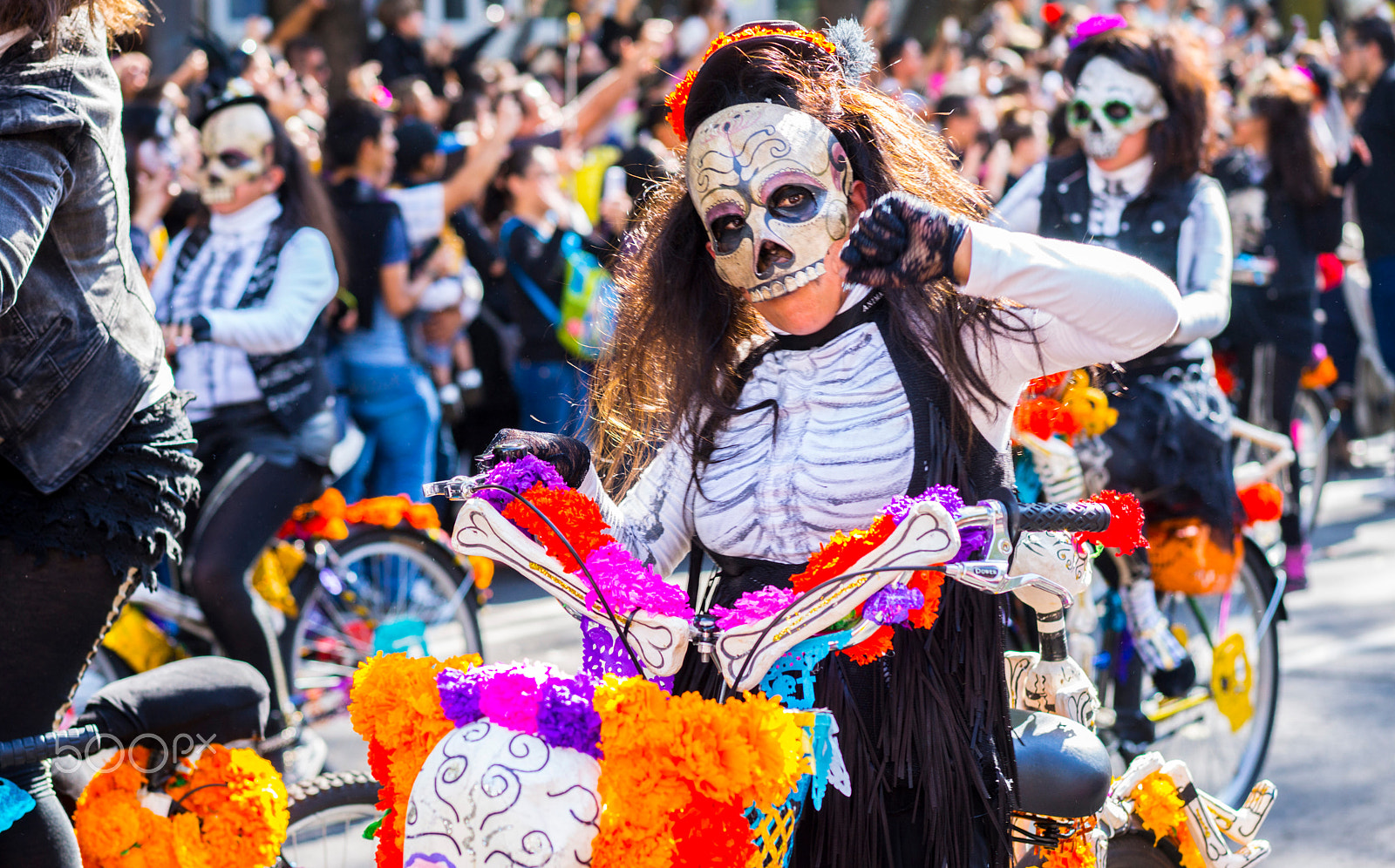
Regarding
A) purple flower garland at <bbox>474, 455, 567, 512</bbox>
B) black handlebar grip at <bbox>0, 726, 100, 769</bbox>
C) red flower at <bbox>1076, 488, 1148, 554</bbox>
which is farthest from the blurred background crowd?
black handlebar grip at <bbox>0, 726, 100, 769</bbox>

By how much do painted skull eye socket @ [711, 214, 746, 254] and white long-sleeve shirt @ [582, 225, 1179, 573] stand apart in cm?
20

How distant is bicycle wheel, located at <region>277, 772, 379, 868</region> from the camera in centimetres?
281

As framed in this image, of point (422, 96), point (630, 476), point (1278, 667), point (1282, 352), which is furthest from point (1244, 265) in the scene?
point (630, 476)

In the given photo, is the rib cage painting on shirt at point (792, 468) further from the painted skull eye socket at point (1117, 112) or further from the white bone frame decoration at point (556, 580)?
the painted skull eye socket at point (1117, 112)

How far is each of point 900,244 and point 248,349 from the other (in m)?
2.59

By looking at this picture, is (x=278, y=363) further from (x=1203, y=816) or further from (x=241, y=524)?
(x=1203, y=816)

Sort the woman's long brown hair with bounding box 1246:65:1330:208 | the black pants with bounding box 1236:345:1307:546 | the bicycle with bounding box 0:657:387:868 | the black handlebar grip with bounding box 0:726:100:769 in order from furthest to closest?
the black pants with bounding box 1236:345:1307:546, the woman's long brown hair with bounding box 1246:65:1330:208, the bicycle with bounding box 0:657:387:868, the black handlebar grip with bounding box 0:726:100:769

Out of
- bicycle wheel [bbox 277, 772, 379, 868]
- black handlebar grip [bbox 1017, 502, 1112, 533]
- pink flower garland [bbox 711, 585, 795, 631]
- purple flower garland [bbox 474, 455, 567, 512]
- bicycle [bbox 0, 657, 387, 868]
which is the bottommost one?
bicycle wheel [bbox 277, 772, 379, 868]

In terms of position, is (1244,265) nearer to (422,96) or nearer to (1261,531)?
(1261,531)

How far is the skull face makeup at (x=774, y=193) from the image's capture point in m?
2.22

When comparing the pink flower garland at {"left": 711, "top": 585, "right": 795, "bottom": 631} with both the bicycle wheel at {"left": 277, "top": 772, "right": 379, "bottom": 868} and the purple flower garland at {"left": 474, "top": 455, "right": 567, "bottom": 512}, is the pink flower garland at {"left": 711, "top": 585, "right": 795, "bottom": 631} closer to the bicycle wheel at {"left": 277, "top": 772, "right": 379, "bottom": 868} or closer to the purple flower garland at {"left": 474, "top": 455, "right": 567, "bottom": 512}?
the purple flower garland at {"left": 474, "top": 455, "right": 567, "bottom": 512}

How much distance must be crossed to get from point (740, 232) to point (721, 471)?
371mm

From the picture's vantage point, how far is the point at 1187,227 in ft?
12.6

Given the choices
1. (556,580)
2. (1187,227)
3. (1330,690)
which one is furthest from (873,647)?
(1330,690)
